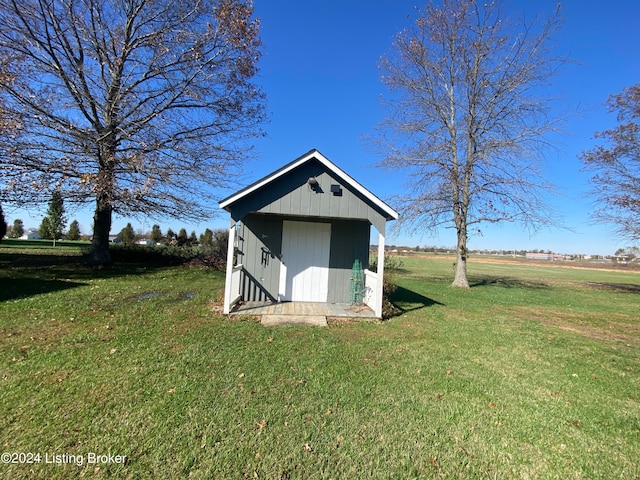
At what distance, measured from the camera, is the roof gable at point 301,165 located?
280 inches

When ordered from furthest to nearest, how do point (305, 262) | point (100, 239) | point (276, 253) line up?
point (100, 239)
point (305, 262)
point (276, 253)

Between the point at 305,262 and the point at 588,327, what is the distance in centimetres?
782

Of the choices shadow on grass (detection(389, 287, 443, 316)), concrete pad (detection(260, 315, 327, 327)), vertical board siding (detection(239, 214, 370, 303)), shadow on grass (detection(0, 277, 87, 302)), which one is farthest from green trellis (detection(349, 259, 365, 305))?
shadow on grass (detection(0, 277, 87, 302))

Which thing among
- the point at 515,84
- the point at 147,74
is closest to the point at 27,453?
the point at 147,74

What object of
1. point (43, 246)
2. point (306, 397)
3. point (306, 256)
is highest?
point (306, 256)

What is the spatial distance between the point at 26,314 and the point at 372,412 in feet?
23.6

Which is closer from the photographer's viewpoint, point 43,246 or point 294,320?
point 294,320

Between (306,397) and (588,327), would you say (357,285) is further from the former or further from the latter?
(588,327)

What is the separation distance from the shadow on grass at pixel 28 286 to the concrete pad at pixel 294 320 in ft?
20.6

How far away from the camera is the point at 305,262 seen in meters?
8.98

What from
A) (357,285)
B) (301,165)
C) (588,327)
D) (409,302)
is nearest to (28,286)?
(301,165)

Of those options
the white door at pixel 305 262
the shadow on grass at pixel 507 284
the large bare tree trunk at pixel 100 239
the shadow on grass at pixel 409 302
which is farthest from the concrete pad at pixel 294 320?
the shadow on grass at pixel 507 284

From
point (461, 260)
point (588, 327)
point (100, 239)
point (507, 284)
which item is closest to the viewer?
point (588, 327)

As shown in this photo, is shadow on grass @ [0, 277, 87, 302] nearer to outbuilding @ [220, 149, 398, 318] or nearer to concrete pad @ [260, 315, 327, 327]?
outbuilding @ [220, 149, 398, 318]
